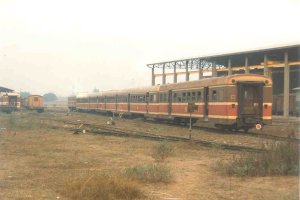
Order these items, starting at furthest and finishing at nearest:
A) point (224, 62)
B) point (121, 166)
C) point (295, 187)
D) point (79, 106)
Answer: point (79, 106), point (224, 62), point (121, 166), point (295, 187)

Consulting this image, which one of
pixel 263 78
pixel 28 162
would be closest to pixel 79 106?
pixel 263 78

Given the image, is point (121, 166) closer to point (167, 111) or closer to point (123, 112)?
point (167, 111)

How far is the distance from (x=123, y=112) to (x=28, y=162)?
29.1 m

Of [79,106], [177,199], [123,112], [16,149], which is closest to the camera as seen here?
[177,199]

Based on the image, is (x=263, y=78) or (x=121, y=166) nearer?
(x=121, y=166)

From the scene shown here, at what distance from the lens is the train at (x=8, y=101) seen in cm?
5084

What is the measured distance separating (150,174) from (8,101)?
4585 centimetres

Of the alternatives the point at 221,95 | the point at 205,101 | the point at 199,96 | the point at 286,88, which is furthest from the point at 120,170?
the point at 286,88

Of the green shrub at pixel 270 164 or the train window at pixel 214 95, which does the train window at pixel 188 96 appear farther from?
the green shrub at pixel 270 164

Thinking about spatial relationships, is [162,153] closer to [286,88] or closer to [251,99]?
[251,99]

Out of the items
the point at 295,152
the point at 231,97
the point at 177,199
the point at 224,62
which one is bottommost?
the point at 177,199

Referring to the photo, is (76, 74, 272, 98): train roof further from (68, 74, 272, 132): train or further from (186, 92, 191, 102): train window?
(186, 92, 191, 102): train window

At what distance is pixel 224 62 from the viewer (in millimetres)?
50594

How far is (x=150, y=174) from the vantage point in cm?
921
